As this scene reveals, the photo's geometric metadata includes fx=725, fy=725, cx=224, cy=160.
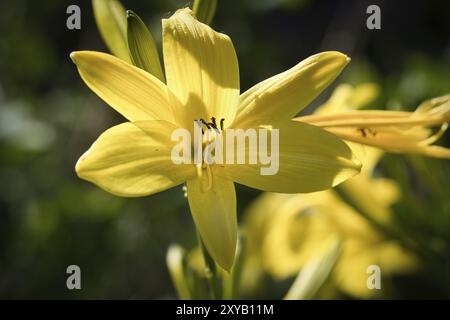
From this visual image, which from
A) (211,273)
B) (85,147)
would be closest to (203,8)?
(211,273)

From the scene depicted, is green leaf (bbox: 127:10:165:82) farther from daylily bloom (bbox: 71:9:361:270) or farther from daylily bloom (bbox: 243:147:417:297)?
daylily bloom (bbox: 243:147:417:297)

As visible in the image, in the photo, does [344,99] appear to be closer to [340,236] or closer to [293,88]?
[293,88]

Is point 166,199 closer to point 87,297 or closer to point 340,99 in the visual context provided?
point 87,297

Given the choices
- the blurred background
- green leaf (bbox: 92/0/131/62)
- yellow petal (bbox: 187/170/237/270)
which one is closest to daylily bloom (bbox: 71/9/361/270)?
yellow petal (bbox: 187/170/237/270)

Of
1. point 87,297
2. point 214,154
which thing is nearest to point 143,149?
point 214,154

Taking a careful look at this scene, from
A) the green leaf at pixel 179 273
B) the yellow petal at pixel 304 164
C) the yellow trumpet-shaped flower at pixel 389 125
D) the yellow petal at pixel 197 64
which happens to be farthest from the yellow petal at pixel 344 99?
the green leaf at pixel 179 273
